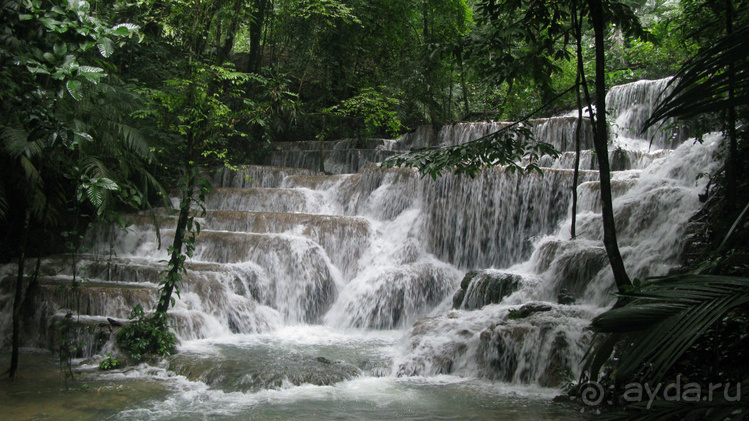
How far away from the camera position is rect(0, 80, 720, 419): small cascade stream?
19.2 feet

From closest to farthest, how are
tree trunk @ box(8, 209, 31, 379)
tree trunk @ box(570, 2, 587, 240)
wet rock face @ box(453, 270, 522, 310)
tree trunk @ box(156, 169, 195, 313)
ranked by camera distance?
tree trunk @ box(570, 2, 587, 240) < tree trunk @ box(8, 209, 31, 379) < tree trunk @ box(156, 169, 195, 313) < wet rock face @ box(453, 270, 522, 310)

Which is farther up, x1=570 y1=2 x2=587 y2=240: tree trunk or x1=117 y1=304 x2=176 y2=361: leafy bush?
x1=570 y1=2 x2=587 y2=240: tree trunk

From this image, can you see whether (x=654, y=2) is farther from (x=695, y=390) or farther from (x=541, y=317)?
(x=695, y=390)

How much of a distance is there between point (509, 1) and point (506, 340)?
3.92 metres

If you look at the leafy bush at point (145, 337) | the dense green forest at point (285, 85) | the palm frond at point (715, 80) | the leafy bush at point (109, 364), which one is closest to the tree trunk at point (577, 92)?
the dense green forest at point (285, 85)

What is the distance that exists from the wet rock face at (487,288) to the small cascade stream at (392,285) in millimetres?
25

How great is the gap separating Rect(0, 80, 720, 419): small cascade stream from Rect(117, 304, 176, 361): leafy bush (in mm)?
263

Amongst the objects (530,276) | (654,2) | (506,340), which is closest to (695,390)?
(506,340)

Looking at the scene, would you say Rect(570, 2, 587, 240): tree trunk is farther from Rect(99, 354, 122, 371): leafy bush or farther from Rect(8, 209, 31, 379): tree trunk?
Rect(99, 354, 122, 371): leafy bush

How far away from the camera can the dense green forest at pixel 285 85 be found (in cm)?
226

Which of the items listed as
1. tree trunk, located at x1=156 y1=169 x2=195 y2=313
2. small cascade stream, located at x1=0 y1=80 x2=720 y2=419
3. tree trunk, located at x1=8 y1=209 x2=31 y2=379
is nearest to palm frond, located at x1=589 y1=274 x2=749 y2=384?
small cascade stream, located at x1=0 y1=80 x2=720 y2=419

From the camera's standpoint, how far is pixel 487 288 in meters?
8.57

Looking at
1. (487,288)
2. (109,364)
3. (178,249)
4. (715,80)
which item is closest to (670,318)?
(715,80)

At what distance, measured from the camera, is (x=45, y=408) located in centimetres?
491
